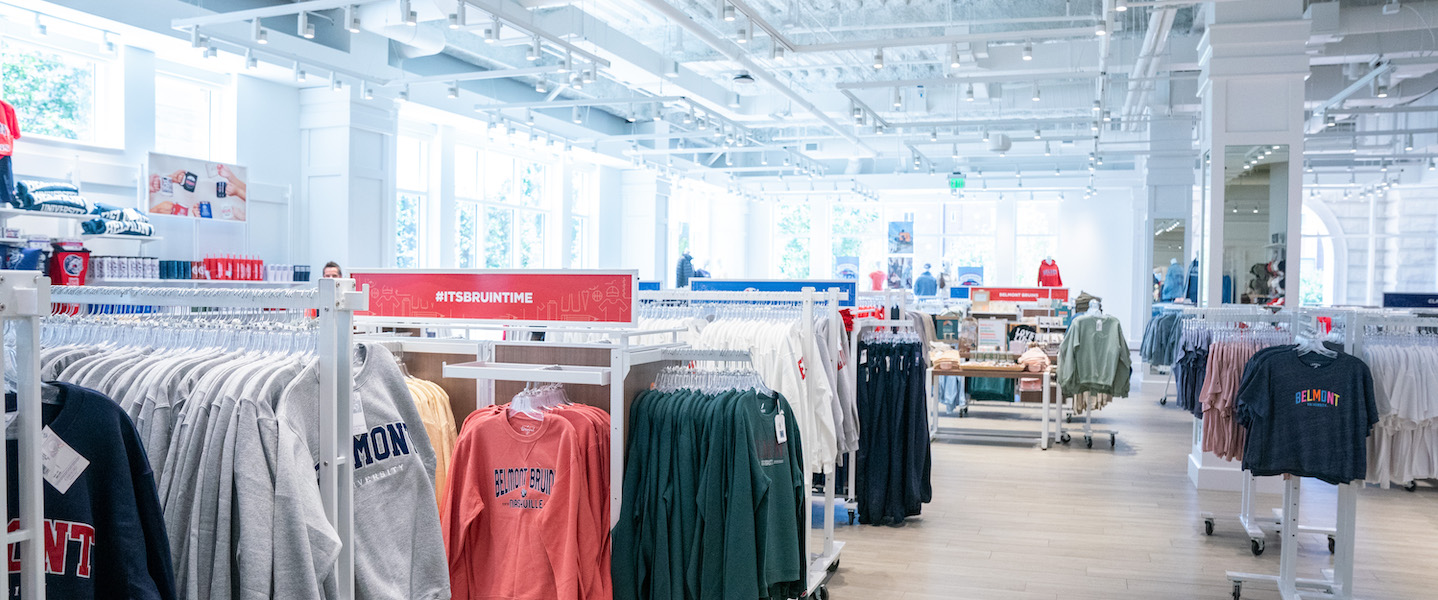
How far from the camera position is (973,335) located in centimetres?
961

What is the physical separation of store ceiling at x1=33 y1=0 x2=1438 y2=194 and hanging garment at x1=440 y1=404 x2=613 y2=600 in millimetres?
4494

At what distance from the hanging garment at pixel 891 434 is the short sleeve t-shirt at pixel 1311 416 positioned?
181cm

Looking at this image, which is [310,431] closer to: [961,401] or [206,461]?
[206,461]

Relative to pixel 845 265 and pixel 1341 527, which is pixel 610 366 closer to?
pixel 1341 527

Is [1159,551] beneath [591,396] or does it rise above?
beneath

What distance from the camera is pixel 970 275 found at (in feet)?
69.9

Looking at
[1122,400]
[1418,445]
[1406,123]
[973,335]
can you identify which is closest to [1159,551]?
[1418,445]

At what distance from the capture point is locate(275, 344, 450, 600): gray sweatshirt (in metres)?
2.31

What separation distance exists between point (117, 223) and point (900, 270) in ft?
54.9

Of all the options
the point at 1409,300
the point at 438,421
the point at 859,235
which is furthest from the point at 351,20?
the point at 859,235

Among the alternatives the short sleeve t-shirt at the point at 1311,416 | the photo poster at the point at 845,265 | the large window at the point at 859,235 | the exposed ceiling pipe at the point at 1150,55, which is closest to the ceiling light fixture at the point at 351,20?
the exposed ceiling pipe at the point at 1150,55

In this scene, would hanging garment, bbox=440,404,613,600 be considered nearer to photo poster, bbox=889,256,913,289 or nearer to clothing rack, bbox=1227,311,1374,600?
clothing rack, bbox=1227,311,1374,600

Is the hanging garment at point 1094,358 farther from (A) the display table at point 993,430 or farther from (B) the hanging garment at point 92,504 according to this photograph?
(B) the hanging garment at point 92,504

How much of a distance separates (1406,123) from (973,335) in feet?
31.9
